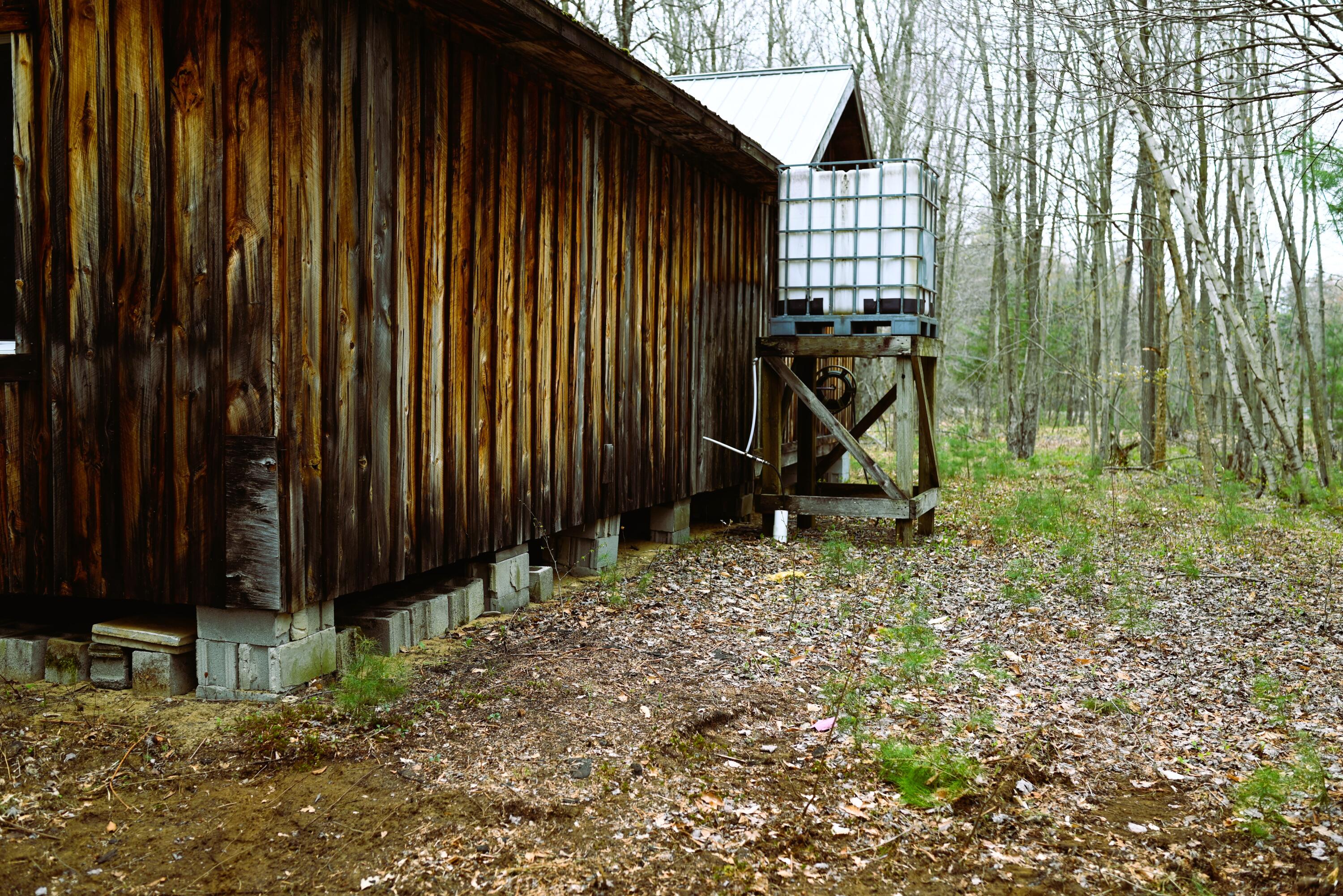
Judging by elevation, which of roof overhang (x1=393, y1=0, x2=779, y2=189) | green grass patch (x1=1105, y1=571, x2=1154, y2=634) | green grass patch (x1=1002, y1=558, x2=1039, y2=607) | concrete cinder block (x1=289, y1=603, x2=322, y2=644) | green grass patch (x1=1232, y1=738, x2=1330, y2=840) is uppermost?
roof overhang (x1=393, y1=0, x2=779, y2=189)

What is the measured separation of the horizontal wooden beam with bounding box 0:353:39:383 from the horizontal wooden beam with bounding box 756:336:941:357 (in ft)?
20.8

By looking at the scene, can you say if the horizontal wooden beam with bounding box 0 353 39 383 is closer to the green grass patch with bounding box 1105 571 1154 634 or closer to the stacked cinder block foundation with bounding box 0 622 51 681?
the stacked cinder block foundation with bounding box 0 622 51 681

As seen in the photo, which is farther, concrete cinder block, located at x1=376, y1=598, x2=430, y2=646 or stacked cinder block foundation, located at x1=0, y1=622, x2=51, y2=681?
concrete cinder block, located at x1=376, y1=598, x2=430, y2=646

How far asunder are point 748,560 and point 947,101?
1856 centimetres

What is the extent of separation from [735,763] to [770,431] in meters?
6.25

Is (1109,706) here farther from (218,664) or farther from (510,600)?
(218,664)

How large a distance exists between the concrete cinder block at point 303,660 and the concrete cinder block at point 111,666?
766 millimetres

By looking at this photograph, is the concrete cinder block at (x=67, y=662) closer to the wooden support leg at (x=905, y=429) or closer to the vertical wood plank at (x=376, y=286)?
the vertical wood plank at (x=376, y=286)

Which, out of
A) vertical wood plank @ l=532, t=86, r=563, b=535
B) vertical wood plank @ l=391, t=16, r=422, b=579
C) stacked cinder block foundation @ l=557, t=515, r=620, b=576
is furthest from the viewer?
stacked cinder block foundation @ l=557, t=515, r=620, b=576

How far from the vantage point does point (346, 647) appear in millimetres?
5562

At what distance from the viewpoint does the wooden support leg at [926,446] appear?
10.5 metres

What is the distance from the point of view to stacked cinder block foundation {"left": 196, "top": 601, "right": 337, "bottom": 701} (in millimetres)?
5027

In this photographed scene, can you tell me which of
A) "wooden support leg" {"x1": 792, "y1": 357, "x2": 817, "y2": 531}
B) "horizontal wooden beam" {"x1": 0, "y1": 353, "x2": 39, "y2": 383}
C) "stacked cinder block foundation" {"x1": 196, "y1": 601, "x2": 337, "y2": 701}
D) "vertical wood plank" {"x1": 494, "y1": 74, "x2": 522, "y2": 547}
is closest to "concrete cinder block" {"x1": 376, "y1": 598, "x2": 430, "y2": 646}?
"vertical wood plank" {"x1": 494, "y1": 74, "x2": 522, "y2": 547}

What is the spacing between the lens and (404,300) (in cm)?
579
